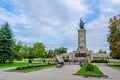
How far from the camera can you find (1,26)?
47.8 metres

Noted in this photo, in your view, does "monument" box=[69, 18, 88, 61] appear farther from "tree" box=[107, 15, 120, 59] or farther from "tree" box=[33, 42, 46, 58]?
"tree" box=[33, 42, 46, 58]

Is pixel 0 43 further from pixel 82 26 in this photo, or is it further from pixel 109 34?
pixel 82 26

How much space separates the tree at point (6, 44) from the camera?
44.5 metres

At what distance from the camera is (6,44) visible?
4509 centimetres

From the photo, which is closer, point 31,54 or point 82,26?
point 82,26

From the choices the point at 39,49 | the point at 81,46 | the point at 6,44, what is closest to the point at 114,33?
the point at 81,46

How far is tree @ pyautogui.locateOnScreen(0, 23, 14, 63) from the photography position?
44500 millimetres

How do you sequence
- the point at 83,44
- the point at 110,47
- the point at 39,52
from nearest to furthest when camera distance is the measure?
1. the point at 110,47
2. the point at 83,44
3. the point at 39,52

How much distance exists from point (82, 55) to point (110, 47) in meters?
18.0

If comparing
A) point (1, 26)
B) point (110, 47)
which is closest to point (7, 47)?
point (1, 26)

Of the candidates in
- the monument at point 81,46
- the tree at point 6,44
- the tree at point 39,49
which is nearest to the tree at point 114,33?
the monument at point 81,46

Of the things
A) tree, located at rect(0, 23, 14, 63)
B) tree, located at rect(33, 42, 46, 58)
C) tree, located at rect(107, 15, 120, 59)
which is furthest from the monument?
tree, located at rect(33, 42, 46, 58)

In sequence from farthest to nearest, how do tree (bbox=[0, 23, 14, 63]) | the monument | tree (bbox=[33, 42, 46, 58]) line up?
tree (bbox=[33, 42, 46, 58]) < the monument < tree (bbox=[0, 23, 14, 63])

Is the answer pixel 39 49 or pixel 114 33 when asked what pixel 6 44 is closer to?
pixel 114 33
